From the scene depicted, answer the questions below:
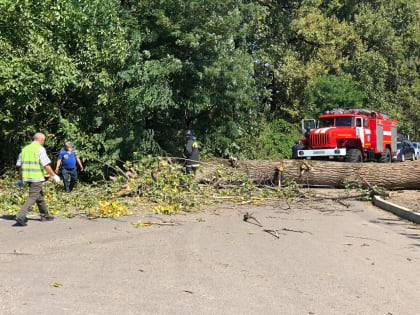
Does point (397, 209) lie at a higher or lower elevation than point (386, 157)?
lower

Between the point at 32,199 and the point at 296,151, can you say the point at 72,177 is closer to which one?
the point at 32,199

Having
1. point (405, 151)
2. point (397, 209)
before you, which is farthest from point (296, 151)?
point (405, 151)

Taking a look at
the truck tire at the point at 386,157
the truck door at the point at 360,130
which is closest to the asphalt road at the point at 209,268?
the truck door at the point at 360,130

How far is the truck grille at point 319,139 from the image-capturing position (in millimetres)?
22125

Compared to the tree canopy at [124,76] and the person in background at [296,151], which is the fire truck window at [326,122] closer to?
the person in background at [296,151]

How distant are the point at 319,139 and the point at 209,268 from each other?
54.8 ft

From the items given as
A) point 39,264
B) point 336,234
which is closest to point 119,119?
point 336,234

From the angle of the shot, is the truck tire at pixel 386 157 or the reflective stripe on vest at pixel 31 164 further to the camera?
the truck tire at pixel 386 157

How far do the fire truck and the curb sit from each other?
7.03 metres

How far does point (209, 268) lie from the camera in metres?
6.41

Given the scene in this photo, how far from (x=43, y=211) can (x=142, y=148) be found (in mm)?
9518

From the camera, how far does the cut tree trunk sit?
15.8 m

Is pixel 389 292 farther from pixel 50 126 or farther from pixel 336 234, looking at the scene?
pixel 50 126

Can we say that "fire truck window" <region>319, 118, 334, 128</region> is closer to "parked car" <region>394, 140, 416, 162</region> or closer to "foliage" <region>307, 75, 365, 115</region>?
"parked car" <region>394, 140, 416, 162</region>
